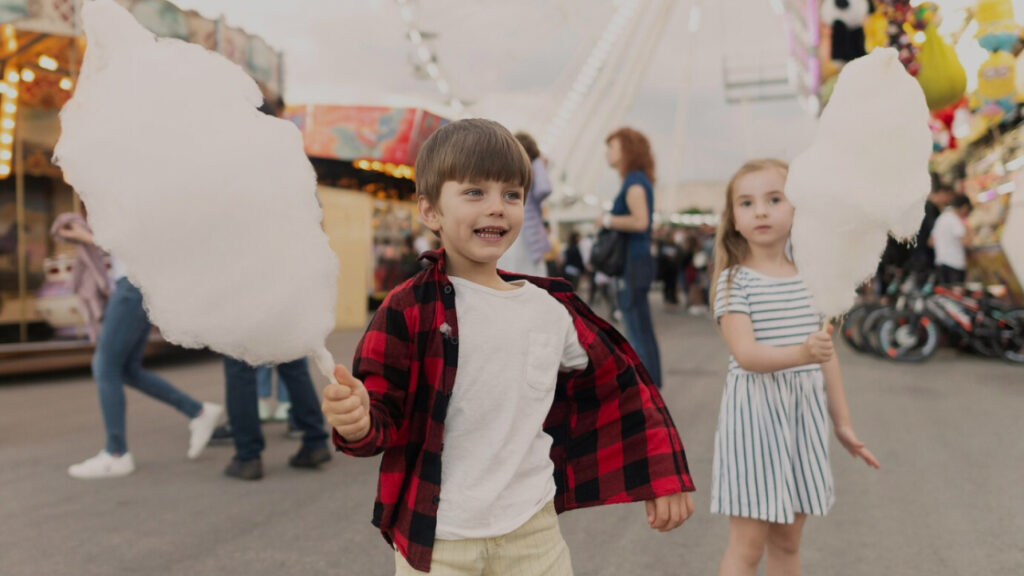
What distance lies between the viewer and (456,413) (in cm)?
147

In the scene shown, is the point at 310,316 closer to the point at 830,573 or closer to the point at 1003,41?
the point at 830,573

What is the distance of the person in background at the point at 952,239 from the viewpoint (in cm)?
777

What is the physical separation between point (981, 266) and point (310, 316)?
359 inches

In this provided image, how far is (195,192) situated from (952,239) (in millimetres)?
8340

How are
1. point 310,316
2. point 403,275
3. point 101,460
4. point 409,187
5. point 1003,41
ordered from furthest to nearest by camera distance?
1. point 409,187
2. point 403,275
3. point 1003,41
4. point 101,460
5. point 310,316

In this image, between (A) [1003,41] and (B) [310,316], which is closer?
(B) [310,316]

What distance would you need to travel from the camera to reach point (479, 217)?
145 centimetres

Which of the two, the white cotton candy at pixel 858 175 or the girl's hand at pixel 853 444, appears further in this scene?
the girl's hand at pixel 853 444

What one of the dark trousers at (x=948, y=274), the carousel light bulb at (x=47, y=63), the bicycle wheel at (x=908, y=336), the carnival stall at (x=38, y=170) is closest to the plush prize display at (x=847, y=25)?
the dark trousers at (x=948, y=274)

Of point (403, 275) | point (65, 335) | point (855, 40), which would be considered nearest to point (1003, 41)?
point (855, 40)

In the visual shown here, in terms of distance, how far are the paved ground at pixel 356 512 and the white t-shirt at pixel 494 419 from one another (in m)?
1.32

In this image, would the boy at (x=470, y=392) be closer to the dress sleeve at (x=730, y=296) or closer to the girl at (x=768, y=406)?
the girl at (x=768, y=406)

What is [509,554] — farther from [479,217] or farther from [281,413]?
[281,413]

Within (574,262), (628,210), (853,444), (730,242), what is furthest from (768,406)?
(574,262)
